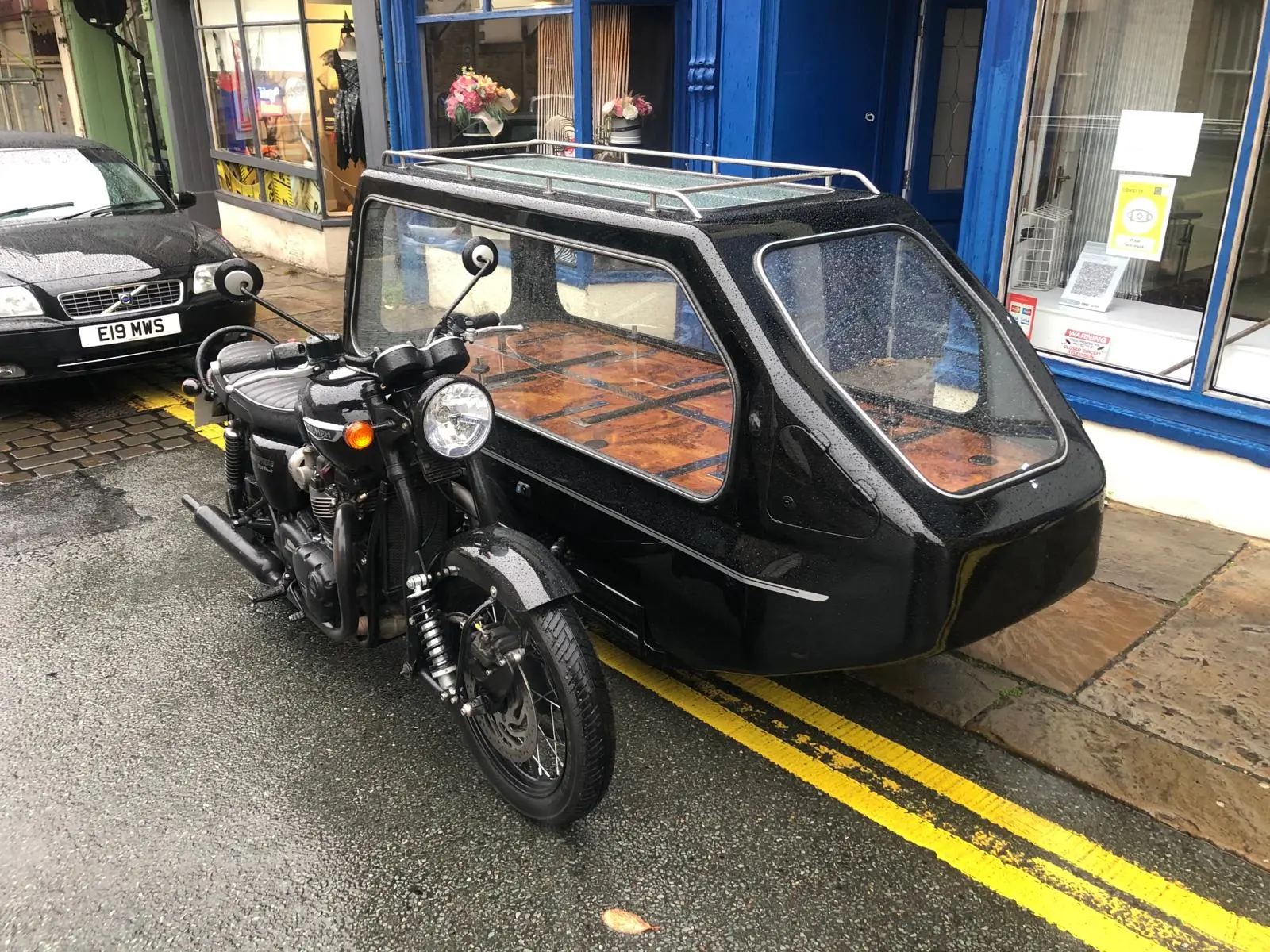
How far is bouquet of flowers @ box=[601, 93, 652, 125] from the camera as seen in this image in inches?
308

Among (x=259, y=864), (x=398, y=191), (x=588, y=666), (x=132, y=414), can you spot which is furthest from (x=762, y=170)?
(x=259, y=864)

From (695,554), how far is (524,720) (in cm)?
72

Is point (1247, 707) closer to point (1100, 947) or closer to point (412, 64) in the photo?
point (1100, 947)

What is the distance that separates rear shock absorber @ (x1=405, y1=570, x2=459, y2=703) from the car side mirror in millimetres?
1124

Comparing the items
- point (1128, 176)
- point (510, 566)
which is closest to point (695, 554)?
point (510, 566)

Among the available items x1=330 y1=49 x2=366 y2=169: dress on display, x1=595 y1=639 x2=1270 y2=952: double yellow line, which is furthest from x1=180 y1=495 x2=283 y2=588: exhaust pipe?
x1=330 y1=49 x2=366 y2=169: dress on display

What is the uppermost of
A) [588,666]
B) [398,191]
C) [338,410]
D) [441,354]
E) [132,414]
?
[398,191]

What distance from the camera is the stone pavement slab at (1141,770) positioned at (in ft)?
10.3

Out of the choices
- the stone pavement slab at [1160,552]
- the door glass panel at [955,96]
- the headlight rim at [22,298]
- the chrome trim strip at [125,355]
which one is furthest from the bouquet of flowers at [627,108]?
the stone pavement slab at [1160,552]

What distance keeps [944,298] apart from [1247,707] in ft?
5.99

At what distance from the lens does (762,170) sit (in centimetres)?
735

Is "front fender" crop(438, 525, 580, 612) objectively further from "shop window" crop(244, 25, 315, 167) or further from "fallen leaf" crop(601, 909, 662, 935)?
"shop window" crop(244, 25, 315, 167)

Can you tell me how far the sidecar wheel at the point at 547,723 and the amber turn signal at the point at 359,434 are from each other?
631 mm

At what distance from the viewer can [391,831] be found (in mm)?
3123
